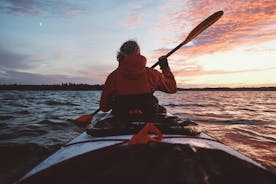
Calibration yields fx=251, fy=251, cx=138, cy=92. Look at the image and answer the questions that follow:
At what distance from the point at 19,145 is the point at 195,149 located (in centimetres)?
467

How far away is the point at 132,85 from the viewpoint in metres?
3.22

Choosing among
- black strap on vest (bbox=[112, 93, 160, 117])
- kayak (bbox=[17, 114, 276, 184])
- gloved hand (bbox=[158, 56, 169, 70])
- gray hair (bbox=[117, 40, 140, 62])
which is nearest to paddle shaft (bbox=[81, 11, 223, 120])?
gloved hand (bbox=[158, 56, 169, 70])

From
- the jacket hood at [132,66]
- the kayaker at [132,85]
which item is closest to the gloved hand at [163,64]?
the kayaker at [132,85]

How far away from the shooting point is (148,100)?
3344mm

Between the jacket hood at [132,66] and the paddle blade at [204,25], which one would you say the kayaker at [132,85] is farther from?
the paddle blade at [204,25]

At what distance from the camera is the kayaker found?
122 inches

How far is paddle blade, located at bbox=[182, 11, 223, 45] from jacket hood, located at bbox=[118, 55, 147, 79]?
9.65ft

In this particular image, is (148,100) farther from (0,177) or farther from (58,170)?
(0,177)

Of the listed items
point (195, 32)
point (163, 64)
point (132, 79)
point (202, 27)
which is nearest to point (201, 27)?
point (202, 27)

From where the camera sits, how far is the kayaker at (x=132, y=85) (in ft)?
10.2

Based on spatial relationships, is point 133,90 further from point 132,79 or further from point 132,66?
point 132,66

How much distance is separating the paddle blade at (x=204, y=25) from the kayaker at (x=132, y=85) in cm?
252

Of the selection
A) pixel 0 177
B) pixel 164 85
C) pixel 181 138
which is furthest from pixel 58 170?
pixel 0 177

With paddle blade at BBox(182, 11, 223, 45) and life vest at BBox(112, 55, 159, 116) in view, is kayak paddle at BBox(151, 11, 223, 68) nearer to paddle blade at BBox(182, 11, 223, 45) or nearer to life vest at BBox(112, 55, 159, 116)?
paddle blade at BBox(182, 11, 223, 45)
